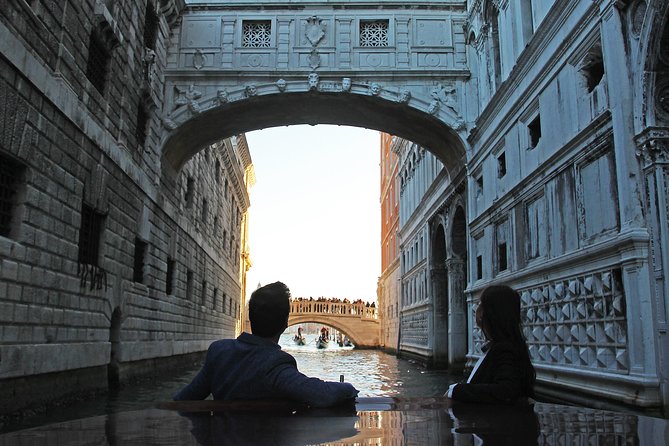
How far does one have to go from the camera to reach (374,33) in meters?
15.0

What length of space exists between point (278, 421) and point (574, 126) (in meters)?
7.69

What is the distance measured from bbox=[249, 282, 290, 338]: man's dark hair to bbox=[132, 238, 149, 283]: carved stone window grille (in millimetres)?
10632

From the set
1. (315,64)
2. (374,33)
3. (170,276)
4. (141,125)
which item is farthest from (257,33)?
(170,276)

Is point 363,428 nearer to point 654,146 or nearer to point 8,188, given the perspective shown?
point 654,146

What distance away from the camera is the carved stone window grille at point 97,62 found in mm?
9695

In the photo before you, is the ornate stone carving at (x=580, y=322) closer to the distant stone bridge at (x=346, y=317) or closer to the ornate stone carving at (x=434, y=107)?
the ornate stone carving at (x=434, y=107)

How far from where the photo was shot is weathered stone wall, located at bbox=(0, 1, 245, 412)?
23.0 feet

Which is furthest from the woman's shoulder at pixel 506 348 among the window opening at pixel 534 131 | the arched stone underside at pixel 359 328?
the arched stone underside at pixel 359 328

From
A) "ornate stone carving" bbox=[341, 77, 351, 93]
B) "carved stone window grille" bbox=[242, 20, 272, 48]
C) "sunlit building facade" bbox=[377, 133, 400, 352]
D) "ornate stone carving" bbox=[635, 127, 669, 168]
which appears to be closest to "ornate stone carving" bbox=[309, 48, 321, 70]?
"ornate stone carving" bbox=[341, 77, 351, 93]

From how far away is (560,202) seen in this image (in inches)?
359

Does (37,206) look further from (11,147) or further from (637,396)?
(637,396)

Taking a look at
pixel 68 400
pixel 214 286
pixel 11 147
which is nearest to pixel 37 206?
pixel 11 147

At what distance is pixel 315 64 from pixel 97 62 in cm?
577

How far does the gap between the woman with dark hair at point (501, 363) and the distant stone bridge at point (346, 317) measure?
39.4 m
